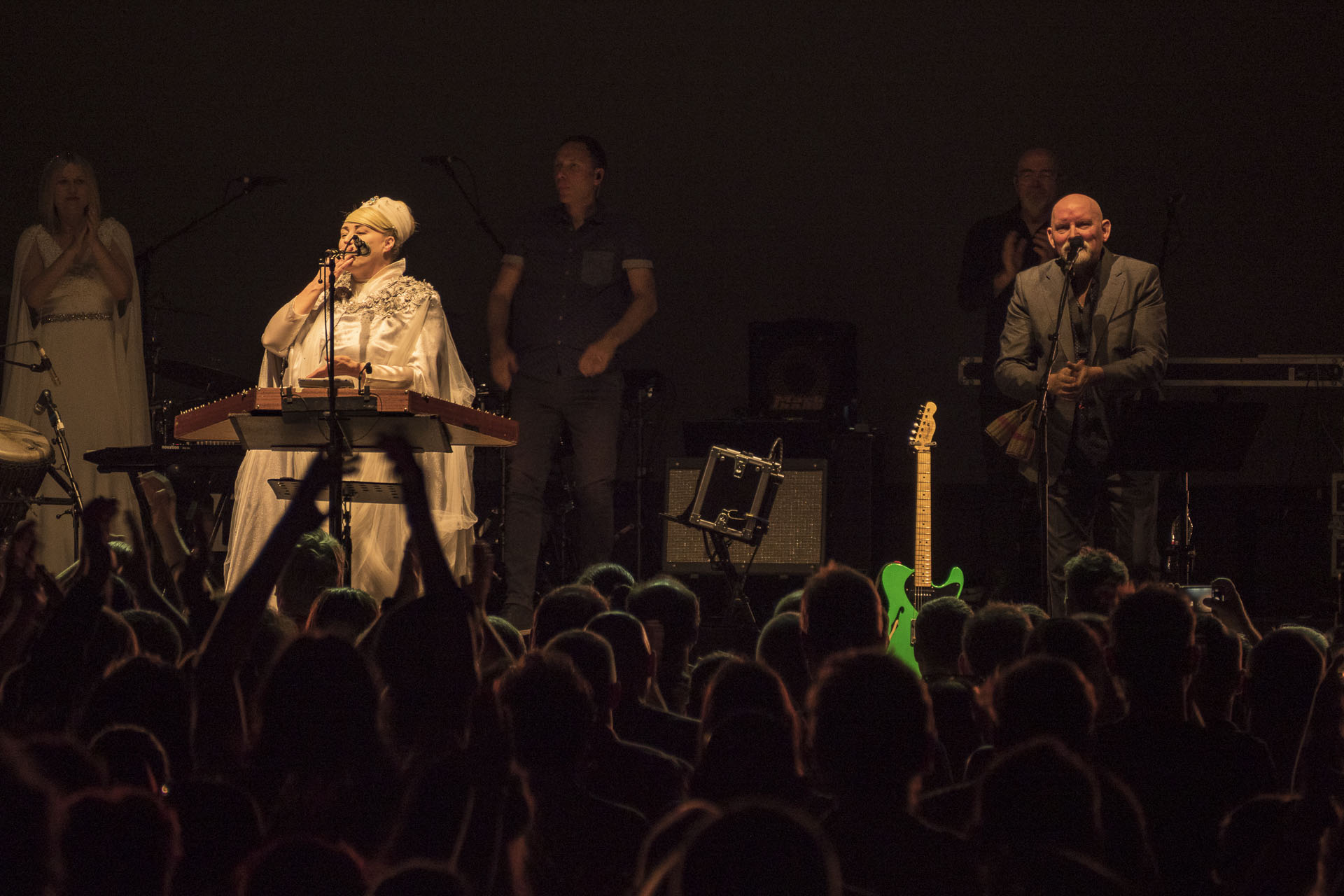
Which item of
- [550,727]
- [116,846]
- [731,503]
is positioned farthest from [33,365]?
[116,846]

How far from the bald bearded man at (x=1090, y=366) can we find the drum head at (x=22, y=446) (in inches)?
149

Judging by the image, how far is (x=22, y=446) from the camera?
5.30m

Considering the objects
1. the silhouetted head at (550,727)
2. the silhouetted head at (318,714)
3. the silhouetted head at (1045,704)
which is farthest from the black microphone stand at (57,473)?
the silhouetted head at (1045,704)

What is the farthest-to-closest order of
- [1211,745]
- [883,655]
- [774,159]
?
1. [774,159]
2. [1211,745]
3. [883,655]

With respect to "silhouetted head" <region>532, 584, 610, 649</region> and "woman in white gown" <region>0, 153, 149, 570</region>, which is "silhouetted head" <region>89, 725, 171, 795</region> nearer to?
"silhouetted head" <region>532, 584, 610, 649</region>

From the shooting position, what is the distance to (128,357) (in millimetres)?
6531

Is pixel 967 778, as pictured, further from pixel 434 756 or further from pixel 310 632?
pixel 310 632

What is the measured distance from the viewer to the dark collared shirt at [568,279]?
6.01m

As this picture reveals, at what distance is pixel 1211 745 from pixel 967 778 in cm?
37

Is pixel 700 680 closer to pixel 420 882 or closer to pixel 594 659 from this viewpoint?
pixel 594 659

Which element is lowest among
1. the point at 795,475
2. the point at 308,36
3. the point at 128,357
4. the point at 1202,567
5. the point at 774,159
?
the point at 1202,567

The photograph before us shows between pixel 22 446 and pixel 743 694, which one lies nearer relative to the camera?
pixel 743 694

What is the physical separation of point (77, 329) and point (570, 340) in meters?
2.35

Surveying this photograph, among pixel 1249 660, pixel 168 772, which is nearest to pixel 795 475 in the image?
pixel 1249 660
